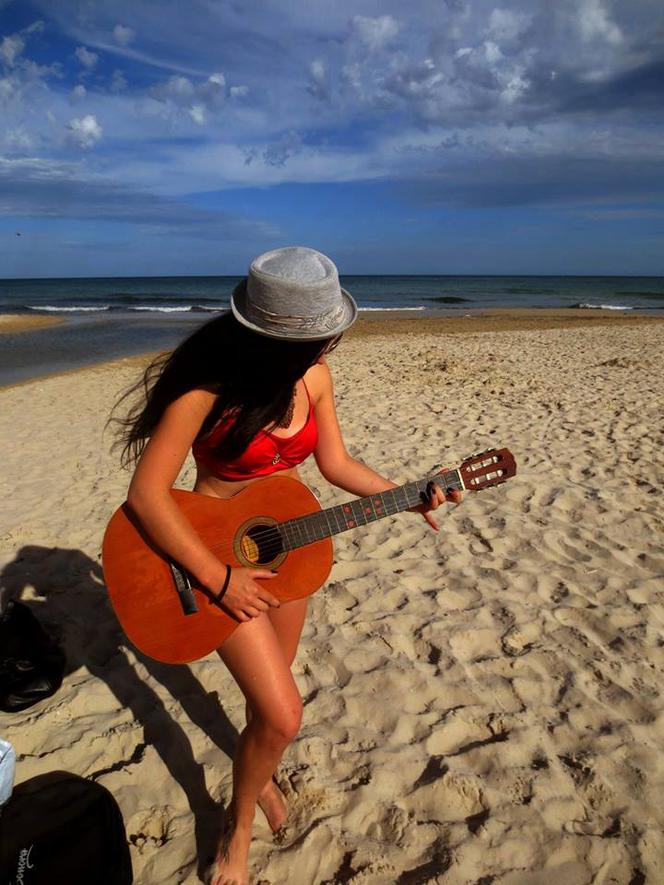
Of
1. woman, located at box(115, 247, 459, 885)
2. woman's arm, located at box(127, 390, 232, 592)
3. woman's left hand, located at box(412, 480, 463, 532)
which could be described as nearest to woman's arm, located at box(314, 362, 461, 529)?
woman's left hand, located at box(412, 480, 463, 532)

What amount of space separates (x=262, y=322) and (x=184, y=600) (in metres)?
0.99

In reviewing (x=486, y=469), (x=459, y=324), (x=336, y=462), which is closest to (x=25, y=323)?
(x=459, y=324)

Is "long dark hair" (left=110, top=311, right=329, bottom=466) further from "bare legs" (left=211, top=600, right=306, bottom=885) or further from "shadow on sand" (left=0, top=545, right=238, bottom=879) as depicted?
"shadow on sand" (left=0, top=545, right=238, bottom=879)

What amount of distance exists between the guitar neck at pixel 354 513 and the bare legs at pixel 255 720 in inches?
15.0

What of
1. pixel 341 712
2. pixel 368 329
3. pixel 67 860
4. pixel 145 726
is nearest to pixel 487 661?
pixel 341 712

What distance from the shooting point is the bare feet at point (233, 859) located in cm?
202

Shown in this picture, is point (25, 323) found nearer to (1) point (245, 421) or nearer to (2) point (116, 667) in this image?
(2) point (116, 667)

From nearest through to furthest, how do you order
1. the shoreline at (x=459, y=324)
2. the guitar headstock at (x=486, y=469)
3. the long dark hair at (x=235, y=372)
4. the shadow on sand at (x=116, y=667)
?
the long dark hair at (x=235, y=372), the shadow on sand at (x=116, y=667), the guitar headstock at (x=486, y=469), the shoreline at (x=459, y=324)

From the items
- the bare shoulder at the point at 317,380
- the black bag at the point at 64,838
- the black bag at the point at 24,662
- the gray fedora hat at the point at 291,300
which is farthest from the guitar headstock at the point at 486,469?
the black bag at the point at 24,662

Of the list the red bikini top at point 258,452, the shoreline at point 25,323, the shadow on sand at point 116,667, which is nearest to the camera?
the red bikini top at point 258,452

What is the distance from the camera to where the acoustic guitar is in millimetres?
2121

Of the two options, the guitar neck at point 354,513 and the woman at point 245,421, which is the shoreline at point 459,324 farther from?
the woman at point 245,421

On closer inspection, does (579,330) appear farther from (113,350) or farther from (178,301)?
(178,301)

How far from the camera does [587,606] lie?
3.54 metres
